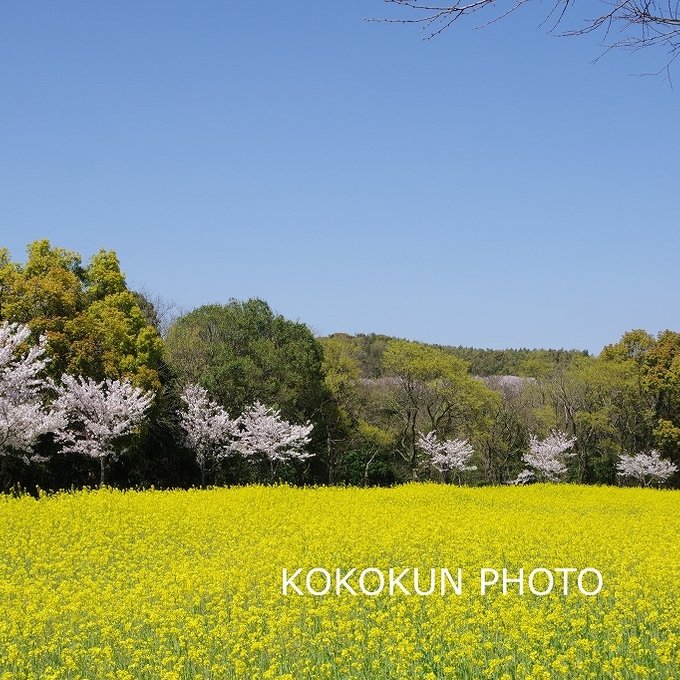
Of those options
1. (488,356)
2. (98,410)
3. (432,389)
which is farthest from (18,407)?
(488,356)

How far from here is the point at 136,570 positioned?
43.6ft

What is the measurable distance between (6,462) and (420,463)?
1061 inches

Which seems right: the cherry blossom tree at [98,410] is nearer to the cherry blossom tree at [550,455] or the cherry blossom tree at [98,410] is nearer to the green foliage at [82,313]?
the green foliage at [82,313]

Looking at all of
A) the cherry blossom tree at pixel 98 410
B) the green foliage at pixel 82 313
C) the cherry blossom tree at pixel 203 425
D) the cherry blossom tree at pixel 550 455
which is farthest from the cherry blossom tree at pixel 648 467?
the cherry blossom tree at pixel 98 410

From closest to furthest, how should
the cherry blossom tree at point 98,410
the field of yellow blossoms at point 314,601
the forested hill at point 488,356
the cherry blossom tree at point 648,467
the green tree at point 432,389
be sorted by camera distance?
the field of yellow blossoms at point 314,601 → the cherry blossom tree at point 98,410 → the cherry blossom tree at point 648,467 → the green tree at point 432,389 → the forested hill at point 488,356

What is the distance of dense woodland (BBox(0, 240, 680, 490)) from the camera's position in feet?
114

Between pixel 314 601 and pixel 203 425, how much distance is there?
94.0 ft

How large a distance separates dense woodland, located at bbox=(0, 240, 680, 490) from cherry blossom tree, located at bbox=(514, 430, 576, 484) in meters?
1.16

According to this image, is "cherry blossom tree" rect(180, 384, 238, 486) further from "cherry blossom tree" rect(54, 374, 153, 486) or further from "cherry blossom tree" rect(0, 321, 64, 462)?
"cherry blossom tree" rect(0, 321, 64, 462)

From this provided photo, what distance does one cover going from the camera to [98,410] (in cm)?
3191

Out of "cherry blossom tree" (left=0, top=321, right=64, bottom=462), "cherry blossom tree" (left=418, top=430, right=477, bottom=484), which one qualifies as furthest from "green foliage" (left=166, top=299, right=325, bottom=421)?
"cherry blossom tree" (left=0, top=321, right=64, bottom=462)

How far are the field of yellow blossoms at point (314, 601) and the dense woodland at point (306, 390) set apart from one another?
51.2ft

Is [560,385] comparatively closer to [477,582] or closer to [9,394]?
[9,394]

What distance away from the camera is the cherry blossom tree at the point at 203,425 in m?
38.4
